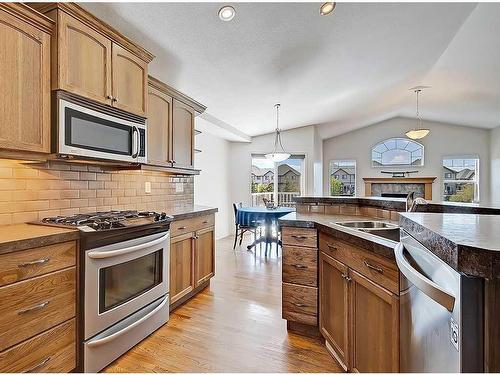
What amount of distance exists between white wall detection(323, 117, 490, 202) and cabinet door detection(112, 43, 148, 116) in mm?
6994

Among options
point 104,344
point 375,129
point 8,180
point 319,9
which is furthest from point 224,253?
point 375,129

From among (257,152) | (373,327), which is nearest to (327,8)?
(373,327)

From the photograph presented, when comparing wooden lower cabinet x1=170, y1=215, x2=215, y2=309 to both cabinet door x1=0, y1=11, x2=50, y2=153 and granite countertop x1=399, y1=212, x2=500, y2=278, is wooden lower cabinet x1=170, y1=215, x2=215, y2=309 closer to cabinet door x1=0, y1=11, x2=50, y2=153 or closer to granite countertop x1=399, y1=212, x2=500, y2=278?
cabinet door x1=0, y1=11, x2=50, y2=153

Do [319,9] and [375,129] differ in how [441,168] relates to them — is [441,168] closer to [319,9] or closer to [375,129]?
[375,129]

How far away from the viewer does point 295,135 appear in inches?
274

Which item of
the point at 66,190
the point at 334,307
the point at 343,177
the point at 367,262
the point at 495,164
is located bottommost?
the point at 334,307

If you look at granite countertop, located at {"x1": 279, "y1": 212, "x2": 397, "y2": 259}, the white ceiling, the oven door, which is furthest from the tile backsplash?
granite countertop, located at {"x1": 279, "y1": 212, "x2": 397, "y2": 259}

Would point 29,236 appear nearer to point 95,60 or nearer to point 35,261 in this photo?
point 35,261

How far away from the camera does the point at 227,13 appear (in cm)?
209

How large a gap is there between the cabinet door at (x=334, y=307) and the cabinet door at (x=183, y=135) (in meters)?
1.93

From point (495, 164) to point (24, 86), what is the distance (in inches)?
364

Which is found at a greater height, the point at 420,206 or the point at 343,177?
the point at 343,177

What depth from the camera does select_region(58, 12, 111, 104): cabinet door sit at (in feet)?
5.74

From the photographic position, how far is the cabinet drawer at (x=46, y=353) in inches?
54.2
